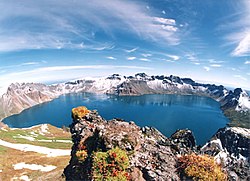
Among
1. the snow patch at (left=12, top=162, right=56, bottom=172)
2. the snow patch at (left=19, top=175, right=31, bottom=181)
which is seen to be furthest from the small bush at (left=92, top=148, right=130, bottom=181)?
the snow patch at (left=12, top=162, right=56, bottom=172)

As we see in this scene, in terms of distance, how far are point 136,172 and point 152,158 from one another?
3.45 m

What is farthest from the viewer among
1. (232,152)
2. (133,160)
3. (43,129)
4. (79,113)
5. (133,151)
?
(43,129)

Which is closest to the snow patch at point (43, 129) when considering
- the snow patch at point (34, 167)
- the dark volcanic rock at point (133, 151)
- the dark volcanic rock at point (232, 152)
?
the snow patch at point (34, 167)

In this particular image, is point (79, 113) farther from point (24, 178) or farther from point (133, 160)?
point (133, 160)

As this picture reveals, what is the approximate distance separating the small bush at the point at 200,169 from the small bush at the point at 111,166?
347 inches

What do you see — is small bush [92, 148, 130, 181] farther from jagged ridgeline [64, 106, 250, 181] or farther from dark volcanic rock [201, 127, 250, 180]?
dark volcanic rock [201, 127, 250, 180]

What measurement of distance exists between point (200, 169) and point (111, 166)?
12.4 metres

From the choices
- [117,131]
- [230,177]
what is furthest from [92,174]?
[230,177]

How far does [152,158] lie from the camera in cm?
2886

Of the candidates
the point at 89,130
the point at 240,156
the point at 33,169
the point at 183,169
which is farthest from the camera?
the point at 240,156

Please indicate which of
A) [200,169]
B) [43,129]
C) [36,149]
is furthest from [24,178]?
[43,129]

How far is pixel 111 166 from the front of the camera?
25.6m

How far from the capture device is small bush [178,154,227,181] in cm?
2711

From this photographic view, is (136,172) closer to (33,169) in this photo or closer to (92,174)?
(92,174)
